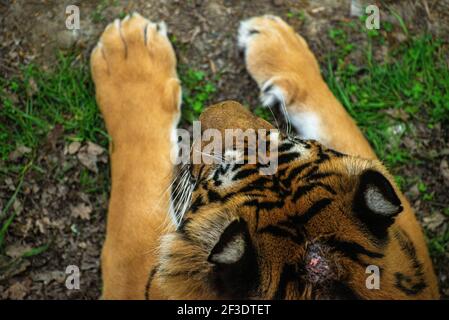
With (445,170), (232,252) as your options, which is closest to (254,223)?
(232,252)

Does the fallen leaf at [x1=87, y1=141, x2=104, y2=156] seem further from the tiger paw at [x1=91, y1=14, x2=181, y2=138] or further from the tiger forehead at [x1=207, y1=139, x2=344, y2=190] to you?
the tiger forehead at [x1=207, y1=139, x2=344, y2=190]

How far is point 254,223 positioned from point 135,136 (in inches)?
53.3

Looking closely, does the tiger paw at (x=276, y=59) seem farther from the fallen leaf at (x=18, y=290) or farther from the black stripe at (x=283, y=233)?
the fallen leaf at (x=18, y=290)

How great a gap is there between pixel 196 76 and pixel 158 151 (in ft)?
2.15

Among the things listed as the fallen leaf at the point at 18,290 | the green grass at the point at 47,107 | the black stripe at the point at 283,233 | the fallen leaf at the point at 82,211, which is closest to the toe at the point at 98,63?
the green grass at the point at 47,107

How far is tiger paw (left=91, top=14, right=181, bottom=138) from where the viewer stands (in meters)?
2.81

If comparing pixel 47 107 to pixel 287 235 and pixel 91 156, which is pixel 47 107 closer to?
pixel 91 156

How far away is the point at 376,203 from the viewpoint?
157cm

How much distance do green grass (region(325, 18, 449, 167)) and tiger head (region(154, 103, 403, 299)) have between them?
1.45 meters

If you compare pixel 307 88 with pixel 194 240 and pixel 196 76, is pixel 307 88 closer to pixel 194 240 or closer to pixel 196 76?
pixel 196 76

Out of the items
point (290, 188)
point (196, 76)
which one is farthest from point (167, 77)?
point (290, 188)

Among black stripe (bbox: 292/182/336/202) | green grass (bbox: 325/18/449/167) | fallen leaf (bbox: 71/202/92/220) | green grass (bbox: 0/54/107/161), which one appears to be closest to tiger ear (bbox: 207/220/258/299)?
→ black stripe (bbox: 292/182/336/202)

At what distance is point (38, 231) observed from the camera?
2977 mm

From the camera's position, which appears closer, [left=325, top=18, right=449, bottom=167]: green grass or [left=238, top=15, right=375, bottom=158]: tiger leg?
[left=238, top=15, right=375, bottom=158]: tiger leg
